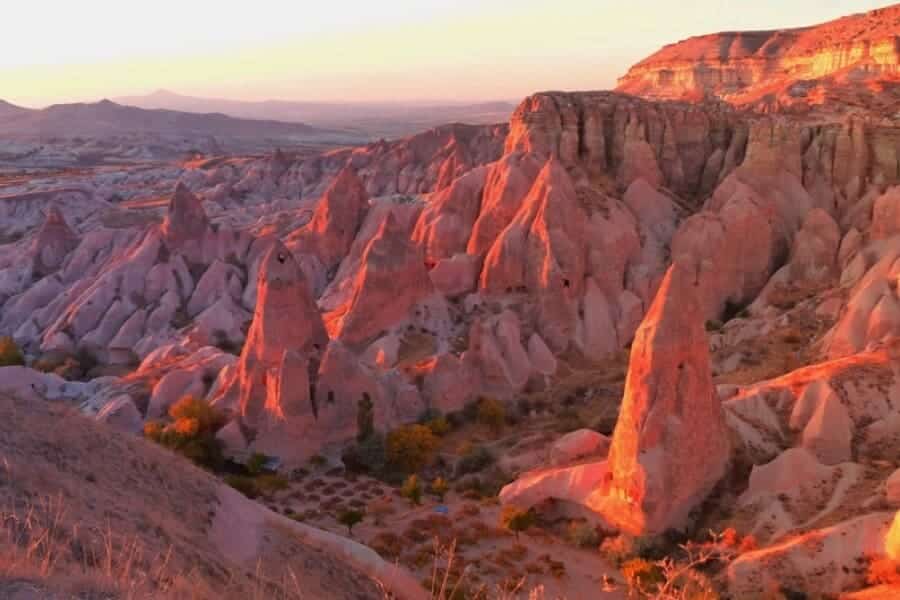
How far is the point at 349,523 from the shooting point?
15.8 metres

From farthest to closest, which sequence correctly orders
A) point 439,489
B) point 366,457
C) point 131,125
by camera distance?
point 131,125 → point 366,457 → point 439,489

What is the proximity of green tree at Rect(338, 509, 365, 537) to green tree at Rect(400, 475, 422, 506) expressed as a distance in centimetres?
157

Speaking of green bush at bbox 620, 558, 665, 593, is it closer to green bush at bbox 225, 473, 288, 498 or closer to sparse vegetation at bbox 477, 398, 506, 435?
sparse vegetation at bbox 477, 398, 506, 435

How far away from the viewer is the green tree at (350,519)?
51.8 ft

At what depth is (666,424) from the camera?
570 inches

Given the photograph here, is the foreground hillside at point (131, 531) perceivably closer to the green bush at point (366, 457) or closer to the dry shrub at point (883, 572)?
the green bush at point (366, 457)

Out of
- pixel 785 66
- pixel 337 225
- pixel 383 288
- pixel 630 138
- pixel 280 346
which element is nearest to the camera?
pixel 280 346

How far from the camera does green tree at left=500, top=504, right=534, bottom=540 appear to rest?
15.5 m

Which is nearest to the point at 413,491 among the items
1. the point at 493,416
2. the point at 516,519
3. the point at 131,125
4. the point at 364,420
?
the point at 516,519

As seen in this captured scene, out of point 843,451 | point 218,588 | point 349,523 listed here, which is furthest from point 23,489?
point 843,451

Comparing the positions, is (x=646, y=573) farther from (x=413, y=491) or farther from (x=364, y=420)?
(x=364, y=420)

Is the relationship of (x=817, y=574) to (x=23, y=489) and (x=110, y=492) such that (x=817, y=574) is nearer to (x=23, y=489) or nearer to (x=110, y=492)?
(x=110, y=492)

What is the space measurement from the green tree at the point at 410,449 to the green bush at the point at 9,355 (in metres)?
18.8

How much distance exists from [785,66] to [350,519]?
77854 mm
